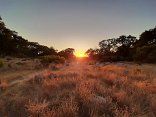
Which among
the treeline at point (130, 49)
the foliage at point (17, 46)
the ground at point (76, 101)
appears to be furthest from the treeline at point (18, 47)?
the ground at point (76, 101)

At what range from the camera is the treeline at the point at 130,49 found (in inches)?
1660

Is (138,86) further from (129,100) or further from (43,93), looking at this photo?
(43,93)

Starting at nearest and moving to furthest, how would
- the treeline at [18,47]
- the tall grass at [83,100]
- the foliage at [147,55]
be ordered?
the tall grass at [83,100], the foliage at [147,55], the treeline at [18,47]

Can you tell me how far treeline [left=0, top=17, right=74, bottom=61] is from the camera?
45969 millimetres

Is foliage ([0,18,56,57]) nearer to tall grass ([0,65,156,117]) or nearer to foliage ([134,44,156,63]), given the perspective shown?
foliage ([134,44,156,63])

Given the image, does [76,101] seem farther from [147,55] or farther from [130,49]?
[130,49]

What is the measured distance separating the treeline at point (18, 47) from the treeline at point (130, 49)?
8.82 m

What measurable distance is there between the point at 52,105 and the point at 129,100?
2.61m

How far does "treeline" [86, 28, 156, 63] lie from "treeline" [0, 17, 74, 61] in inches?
347

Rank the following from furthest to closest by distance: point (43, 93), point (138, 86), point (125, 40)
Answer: point (125, 40), point (138, 86), point (43, 93)

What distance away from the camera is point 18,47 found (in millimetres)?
52062

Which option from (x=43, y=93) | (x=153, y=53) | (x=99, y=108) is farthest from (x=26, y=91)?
(x=153, y=53)

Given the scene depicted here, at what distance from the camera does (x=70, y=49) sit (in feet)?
226

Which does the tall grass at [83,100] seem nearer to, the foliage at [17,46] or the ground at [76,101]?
the ground at [76,101]
